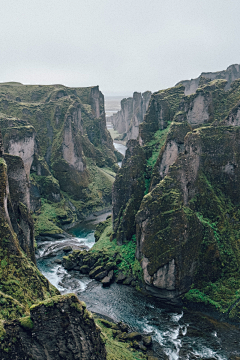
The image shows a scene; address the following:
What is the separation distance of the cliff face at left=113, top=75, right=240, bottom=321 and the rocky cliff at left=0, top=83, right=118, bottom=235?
28046 mm

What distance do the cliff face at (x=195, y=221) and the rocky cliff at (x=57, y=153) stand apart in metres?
28.0

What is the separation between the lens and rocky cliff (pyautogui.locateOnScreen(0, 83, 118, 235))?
61.5 m

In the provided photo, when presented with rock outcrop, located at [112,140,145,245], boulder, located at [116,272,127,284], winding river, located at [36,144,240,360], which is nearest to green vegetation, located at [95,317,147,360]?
winding river, located at [36,144,240,360]

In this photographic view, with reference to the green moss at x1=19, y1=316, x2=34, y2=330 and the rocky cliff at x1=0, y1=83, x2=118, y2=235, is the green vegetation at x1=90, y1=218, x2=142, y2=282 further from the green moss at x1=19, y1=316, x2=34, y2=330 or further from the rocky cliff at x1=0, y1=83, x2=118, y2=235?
the green moss at x1=19, y1=316, x2=34, y2=330

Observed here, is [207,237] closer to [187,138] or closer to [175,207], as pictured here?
[175,207]

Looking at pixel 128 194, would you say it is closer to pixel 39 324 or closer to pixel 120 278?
pixel 120 278

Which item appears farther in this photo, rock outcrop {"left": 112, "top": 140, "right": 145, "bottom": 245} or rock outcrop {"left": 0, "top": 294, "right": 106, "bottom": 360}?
rock outcrop {"left": 112, "top": 140, "right": 145, "bottom": 245}

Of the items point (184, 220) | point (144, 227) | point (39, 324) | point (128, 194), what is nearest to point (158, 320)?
point (144, 227)

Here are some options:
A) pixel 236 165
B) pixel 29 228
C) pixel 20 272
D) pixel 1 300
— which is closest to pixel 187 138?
pixel 236 165

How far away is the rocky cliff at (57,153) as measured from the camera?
61.5m

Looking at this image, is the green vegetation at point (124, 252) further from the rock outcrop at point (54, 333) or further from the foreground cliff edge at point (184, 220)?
the rock outcrop at point (54, 333)

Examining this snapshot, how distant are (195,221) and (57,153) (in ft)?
157

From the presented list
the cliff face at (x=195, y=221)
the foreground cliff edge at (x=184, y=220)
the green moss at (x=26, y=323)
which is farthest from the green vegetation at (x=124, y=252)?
the green moss at (x=26, y=323)

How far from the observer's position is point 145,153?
2014 inches
